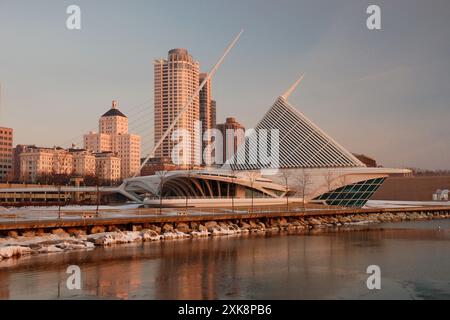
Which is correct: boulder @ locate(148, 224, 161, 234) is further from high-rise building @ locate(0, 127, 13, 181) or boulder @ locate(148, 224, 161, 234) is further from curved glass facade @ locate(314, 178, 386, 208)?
high-rise building @ locate(0, 127, 13, 181)

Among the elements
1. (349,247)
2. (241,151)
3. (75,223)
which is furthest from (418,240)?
(241,151)

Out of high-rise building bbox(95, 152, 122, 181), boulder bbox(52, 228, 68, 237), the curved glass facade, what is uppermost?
high-rise building bbox(95, 152, 122, 181)

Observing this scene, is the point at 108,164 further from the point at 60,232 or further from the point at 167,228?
the point at 60,232

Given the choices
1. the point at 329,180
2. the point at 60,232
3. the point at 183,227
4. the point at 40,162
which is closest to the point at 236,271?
the point at 60,232

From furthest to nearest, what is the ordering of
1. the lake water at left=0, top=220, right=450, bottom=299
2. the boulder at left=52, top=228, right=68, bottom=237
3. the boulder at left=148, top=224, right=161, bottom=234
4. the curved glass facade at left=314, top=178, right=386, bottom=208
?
the curved glass facade at left=314, top=178, right=386, bottom=208 → the boulder at left=148, top=224, right=161, bottom=234 → the boulder at left=52, top=228, right=68, bottom=237 → the lake water at left=0, top=220, right=450, bottom=299

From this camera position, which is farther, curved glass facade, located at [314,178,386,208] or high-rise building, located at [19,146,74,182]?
high-rise building, located at [19,146,74,182]

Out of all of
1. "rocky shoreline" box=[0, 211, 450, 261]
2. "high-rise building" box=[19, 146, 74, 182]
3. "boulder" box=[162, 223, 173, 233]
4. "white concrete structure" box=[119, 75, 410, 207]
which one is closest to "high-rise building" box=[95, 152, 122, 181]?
"high-rise building" box=[19, 146, 74, 182]
